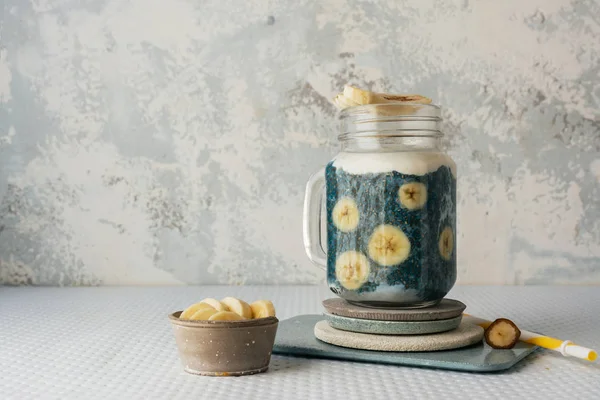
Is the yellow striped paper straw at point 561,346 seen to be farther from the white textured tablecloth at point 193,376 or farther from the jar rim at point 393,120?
the jar rim at point 393,120

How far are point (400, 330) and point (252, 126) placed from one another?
939 millimetres

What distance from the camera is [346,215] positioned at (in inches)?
40.6

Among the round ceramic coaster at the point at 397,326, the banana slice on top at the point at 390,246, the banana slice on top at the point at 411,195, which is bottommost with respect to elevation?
the round ceramic coaster at the point at 397,326

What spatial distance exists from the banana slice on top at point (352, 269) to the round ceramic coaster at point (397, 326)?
0.05 m

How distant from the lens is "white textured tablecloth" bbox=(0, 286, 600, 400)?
85cm

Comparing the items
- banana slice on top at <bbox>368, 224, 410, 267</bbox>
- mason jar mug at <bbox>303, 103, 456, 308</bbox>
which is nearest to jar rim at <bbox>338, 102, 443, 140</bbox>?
mason jar mug at <bbox>303, 103, 456, 308</bbox>

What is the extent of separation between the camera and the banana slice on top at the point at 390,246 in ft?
3.27

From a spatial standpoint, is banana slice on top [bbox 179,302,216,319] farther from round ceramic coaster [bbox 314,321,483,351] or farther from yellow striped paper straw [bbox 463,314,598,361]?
yellow striped paper straw [bbox 463,314,598,361]

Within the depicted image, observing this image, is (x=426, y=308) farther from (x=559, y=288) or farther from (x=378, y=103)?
(x=559, y=288)

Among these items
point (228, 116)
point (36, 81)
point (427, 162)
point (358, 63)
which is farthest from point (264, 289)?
point (427, 162)

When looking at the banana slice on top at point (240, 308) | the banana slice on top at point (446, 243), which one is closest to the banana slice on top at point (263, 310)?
the banana slice on top at point (240, 308)

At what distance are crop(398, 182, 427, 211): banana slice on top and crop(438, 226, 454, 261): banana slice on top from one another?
0.19 ft

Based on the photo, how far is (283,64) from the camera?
1.84m

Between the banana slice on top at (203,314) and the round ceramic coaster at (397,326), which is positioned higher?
the banana slice on top at (203,314)
